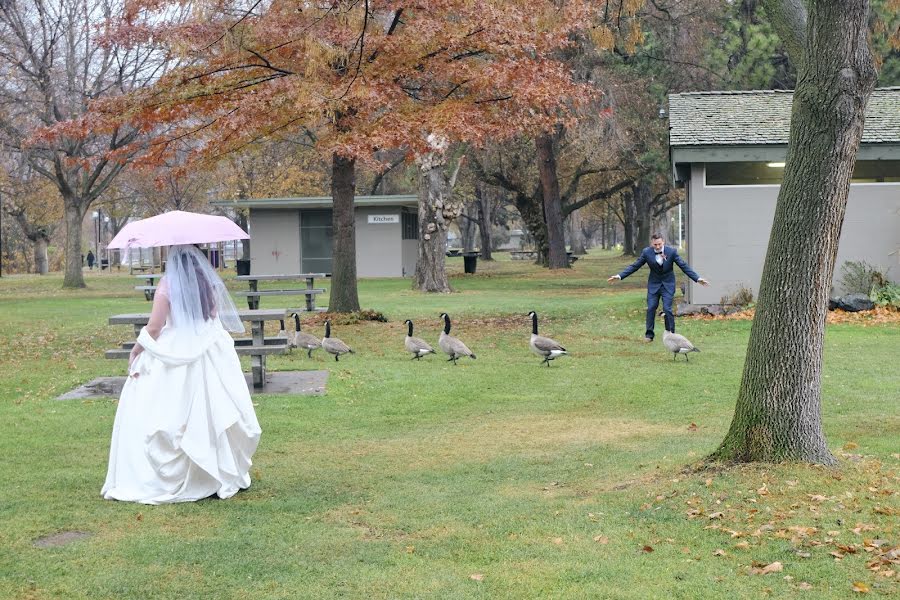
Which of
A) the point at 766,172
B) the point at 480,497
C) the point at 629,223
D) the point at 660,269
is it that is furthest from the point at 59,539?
the point at 629,223

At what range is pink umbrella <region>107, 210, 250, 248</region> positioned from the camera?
799 cm

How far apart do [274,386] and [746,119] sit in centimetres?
1422

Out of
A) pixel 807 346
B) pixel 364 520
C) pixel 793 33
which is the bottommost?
pixel 364 520

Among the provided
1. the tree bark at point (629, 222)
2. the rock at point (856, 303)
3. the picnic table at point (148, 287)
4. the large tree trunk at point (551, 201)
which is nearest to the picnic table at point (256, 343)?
the picnic table at point (148, 287)

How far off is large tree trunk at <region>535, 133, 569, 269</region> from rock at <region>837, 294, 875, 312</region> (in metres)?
19.6

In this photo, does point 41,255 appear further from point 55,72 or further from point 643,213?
point 643,213

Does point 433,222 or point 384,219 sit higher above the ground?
point 384,219

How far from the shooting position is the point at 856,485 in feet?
22.4

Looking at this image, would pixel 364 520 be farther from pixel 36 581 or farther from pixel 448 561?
pixel 36 581

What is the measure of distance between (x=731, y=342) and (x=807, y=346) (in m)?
10.6

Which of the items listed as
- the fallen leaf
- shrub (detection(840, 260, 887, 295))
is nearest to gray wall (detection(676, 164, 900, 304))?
shrub (detection(840, 260, 887, 295))

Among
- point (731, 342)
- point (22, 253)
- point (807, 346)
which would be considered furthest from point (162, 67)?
point (22, 253)

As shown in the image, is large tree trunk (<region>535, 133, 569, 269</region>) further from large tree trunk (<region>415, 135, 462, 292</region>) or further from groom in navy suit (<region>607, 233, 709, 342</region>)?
groom in navy suit (<region>607, 233, 709, 342</region>)

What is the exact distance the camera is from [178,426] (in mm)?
7617
